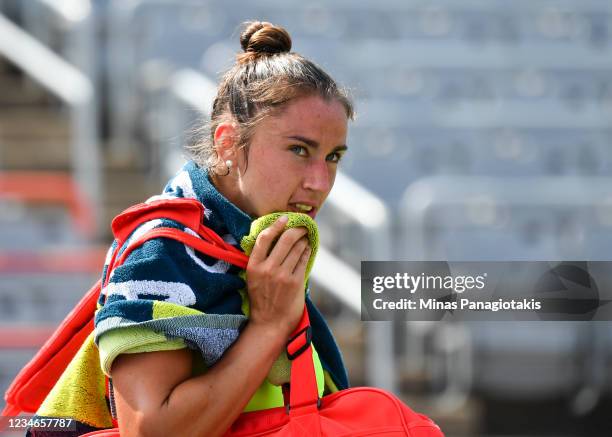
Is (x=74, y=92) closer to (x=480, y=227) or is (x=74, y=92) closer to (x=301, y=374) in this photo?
(x=480, y=227)

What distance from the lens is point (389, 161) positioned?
5.41 metres

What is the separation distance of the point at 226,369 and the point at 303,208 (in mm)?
260

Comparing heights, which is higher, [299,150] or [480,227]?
[480,227]

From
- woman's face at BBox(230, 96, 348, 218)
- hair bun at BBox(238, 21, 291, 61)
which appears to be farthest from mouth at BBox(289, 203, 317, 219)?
hair bun at BBox(238, 21, 291, 61)

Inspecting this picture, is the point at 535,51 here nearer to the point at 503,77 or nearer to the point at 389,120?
the point at 503,77

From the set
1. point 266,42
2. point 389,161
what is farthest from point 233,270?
point 389,161

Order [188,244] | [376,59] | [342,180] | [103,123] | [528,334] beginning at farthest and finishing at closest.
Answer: [376,59] → [103,123] → [528,334] → [342,180] → [188,244]

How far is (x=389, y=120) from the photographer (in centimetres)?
557

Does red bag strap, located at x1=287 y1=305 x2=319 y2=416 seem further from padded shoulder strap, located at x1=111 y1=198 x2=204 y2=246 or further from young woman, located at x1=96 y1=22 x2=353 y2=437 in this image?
padded shoulder strap, located at x1=111 y1=198 x2=204 y2=246

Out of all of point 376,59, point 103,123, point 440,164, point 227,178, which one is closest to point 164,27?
point 103,123

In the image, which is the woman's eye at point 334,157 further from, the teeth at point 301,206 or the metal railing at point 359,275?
the metal railing at point 359,275

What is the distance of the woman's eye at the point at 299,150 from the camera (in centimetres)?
153

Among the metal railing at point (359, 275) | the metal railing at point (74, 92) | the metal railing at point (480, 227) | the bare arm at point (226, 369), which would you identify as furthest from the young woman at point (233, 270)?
the metal railing at point (74, 92)

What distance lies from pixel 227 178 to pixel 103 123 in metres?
4.08
